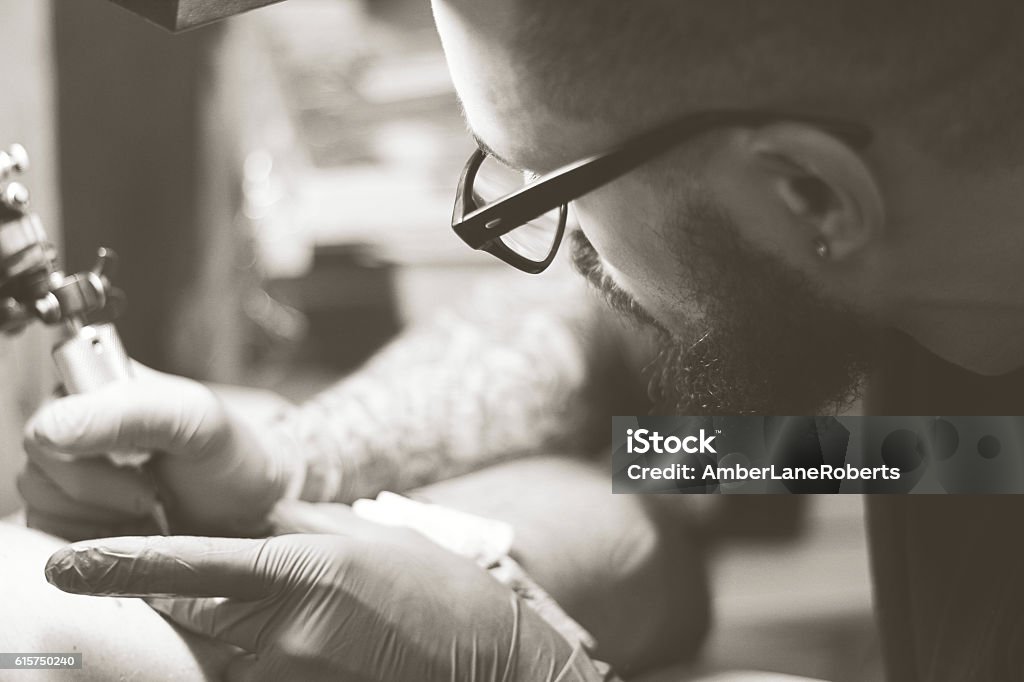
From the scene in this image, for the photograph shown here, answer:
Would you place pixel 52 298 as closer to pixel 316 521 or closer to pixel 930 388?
pixel 316 521

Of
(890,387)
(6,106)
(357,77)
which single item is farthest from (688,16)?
(357,77)

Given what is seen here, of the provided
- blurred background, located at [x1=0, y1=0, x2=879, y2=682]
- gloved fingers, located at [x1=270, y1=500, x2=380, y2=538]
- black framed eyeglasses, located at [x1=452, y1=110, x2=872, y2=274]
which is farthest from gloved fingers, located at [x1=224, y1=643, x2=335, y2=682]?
blurred background, located at [x1=0, y1=0, x2=879, y2=682]

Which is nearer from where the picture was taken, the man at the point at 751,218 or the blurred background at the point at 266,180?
the man at the point at 751,218

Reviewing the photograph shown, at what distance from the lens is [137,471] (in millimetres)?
647

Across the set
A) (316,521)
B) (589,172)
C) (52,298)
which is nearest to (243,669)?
(316,521)

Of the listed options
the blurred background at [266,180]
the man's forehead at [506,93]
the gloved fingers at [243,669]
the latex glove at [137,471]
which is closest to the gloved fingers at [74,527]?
the latex glove at [137,471]

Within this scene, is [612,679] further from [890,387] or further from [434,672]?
[890,387]

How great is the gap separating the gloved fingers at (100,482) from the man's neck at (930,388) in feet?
1.70

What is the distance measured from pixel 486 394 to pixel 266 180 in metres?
0.72

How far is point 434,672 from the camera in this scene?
585 millimetres

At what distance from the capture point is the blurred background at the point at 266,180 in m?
1.40

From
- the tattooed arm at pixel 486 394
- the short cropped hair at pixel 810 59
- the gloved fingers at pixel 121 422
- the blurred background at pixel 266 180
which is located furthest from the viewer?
the blurred background at pixel 266 180

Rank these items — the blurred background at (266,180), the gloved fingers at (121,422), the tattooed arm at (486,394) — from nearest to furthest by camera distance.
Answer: the gloved fingers at (121,422), the tattooed arm at (486,394), the blurred background at (266,180)

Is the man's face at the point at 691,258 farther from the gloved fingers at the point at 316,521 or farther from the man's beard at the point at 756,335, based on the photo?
the gloved fingers at the point at 316,521
